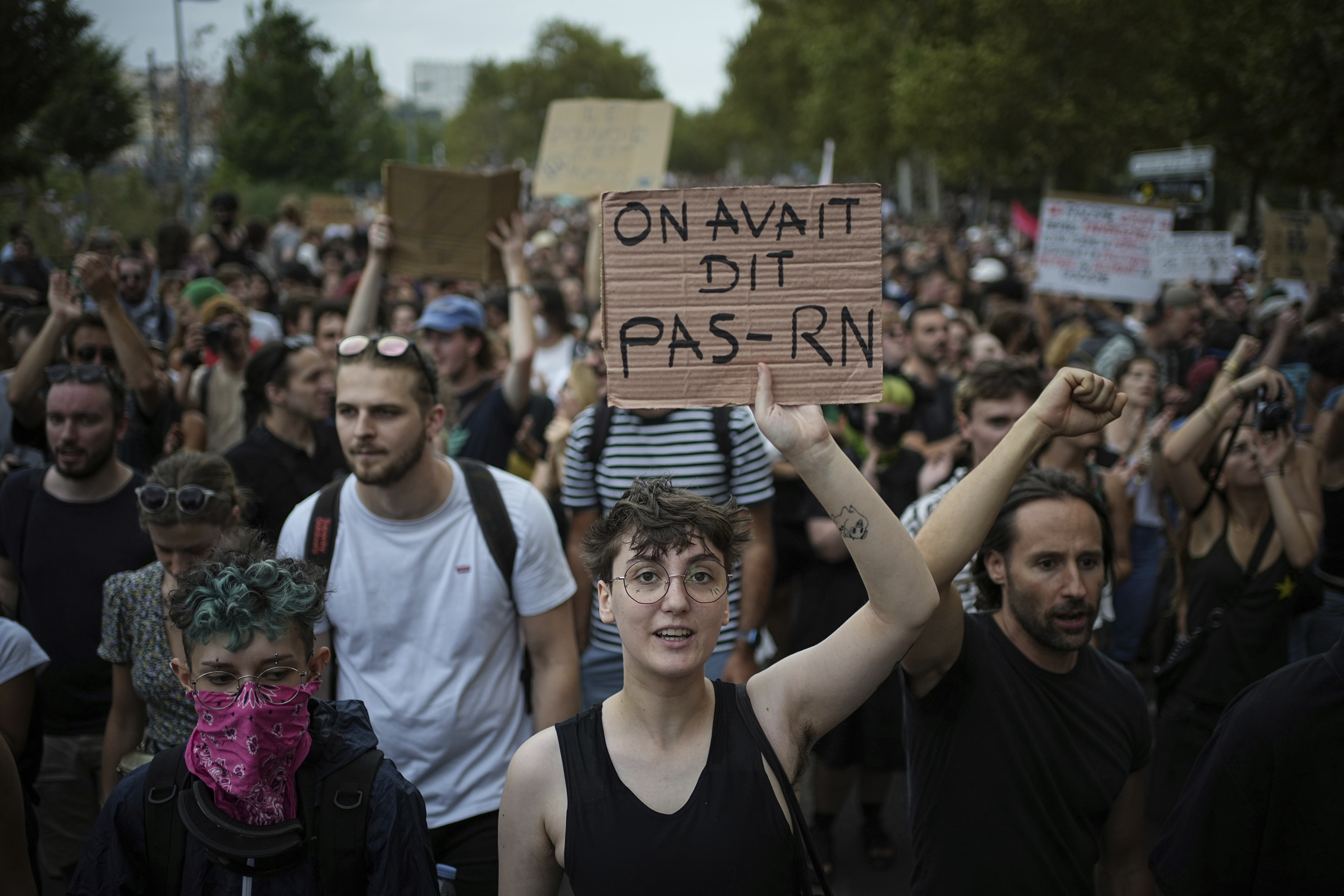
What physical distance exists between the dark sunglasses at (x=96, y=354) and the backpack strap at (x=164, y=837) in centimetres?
327

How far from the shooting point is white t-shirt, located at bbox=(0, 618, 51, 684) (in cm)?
286

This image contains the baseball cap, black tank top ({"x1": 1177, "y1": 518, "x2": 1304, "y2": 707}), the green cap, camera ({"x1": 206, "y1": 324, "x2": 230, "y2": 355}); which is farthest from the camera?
the green cap

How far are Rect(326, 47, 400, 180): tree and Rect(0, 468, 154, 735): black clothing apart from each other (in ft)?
110

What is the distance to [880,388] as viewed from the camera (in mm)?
2227

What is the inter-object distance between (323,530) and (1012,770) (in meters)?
1.98

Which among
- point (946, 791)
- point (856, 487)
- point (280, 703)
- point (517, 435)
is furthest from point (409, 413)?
point (517, 435)

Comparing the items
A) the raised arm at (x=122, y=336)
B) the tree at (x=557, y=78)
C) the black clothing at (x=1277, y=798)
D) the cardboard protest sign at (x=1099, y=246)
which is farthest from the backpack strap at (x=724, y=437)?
the tree at (x=557, y=78)

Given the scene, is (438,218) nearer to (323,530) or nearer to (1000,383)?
(323,530)

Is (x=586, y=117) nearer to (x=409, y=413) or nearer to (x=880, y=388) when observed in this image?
(x=409, y=413)

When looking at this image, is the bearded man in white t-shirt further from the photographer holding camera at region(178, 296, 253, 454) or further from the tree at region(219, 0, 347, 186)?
the tree at region(219, 0, 347, 186)

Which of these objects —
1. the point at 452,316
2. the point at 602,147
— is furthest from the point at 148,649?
the point at 602,147

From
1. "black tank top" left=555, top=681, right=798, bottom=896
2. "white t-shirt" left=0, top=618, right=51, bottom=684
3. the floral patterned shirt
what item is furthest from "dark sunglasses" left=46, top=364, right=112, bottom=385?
"black tank top" left=555, top=681, right=798, bottom=896

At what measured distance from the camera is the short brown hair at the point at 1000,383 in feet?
13.0

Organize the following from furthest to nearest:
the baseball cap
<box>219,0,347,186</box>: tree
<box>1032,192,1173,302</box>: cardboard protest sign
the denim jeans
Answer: <box>219,0,347,186</box>: tree → <box>1032,192,1173,302</box>: cardboard protest sign → the baseball cap → the denim jeans
